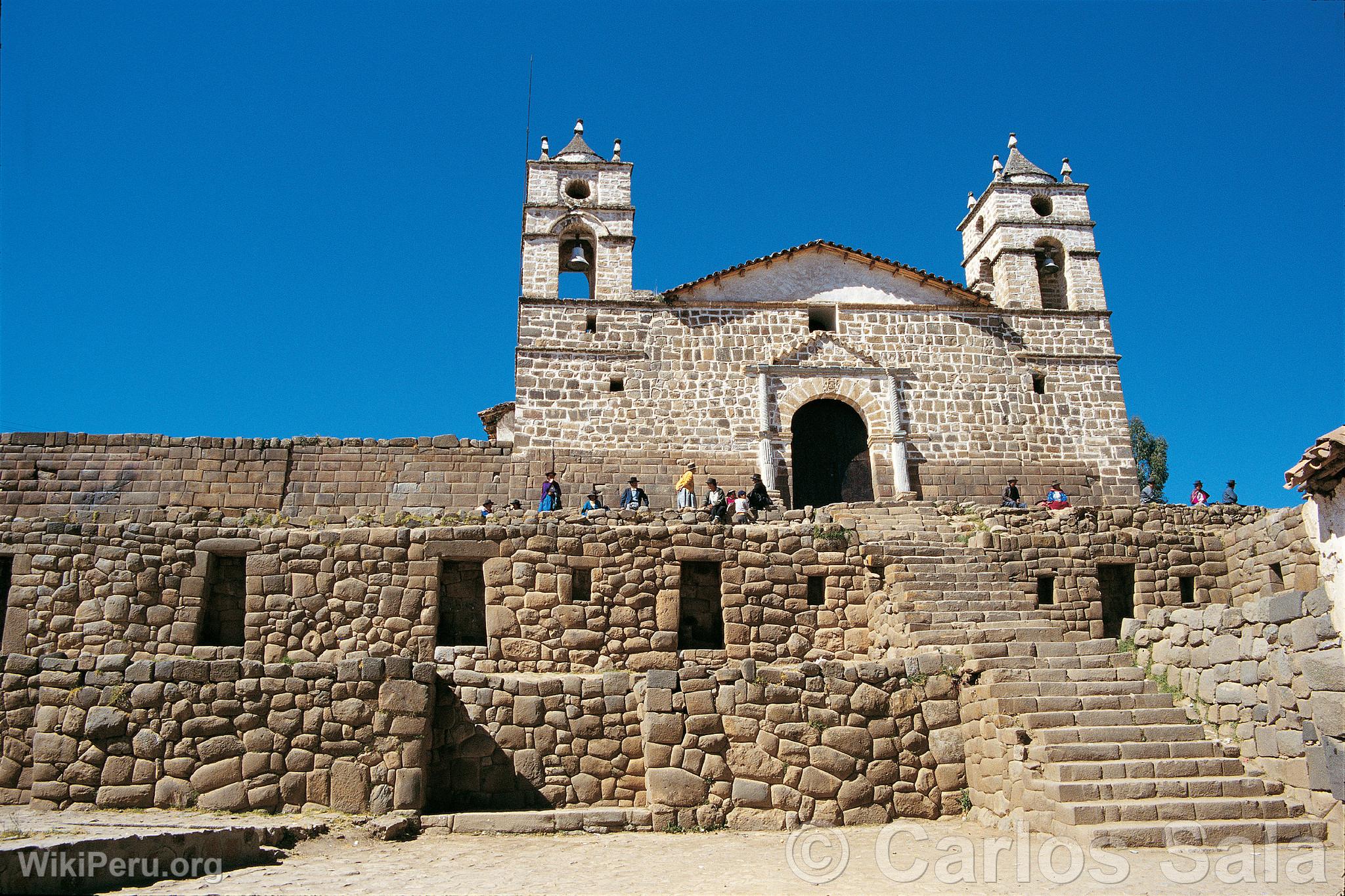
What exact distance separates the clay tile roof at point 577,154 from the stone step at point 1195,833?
19459 millimetres

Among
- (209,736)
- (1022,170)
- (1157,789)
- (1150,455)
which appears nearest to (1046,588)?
(1157,789)

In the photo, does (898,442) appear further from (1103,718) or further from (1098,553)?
(1103,718)

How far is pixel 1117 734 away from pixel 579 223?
56.1ft

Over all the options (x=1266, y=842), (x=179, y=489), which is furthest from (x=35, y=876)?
(x=179, y=489)

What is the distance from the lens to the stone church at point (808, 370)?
875 inches

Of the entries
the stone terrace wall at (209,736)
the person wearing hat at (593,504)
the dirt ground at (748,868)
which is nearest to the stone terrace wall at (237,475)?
the person wearing hat at (593,504)

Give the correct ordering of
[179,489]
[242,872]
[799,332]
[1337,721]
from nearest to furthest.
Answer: [242,872]
[1337,721]
[179,489]
[799,332]

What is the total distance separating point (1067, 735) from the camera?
35.2 feet

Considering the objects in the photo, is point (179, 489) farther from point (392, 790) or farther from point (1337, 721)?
point (1337, 721)

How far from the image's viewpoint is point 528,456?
850 inches

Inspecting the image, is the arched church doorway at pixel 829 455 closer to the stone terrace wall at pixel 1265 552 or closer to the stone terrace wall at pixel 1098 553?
the stone terrace wall at pixel 1098 553

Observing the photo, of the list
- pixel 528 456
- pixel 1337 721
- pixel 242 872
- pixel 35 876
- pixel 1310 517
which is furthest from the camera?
pixel 528 456

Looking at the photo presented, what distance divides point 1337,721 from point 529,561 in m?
9.31

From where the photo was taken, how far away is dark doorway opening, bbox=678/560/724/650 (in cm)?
1435
